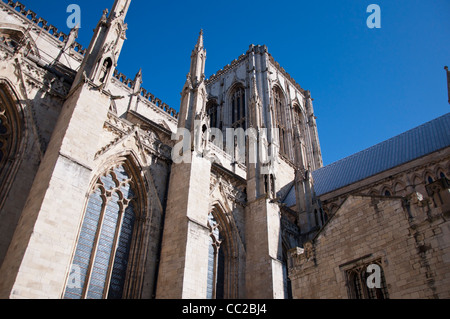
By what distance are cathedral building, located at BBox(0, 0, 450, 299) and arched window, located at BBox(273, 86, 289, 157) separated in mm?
15186

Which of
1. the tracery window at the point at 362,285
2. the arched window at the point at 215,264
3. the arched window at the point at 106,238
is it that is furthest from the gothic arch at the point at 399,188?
the arched window at the point at 106,238

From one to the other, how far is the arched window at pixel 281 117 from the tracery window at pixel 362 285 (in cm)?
2398

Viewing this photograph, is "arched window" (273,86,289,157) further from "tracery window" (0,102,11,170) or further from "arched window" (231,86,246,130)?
"tracery window" (0,102,11,170)

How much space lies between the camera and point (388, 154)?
2609 centimetres

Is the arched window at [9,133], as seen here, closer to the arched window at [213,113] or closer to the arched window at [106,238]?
the arched window at [106,238]

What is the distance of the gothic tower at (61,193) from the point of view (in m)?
7.78

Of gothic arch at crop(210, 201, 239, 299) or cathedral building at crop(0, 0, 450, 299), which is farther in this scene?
gothic arch at crop(210, 201, 239, 299)

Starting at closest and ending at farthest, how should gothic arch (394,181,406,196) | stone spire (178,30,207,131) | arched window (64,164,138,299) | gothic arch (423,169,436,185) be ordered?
arched window (64,164,138,299), stone spire (178,30,207,131), gothic arch (423,169,436,185), gothic arch (394,181,406,196)

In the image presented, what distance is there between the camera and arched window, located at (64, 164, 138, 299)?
33.6ft

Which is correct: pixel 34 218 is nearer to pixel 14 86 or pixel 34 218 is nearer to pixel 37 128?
pixel 37 128

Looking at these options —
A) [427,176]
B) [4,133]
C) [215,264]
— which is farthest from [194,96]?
[427,176]

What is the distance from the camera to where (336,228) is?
11.0 metres

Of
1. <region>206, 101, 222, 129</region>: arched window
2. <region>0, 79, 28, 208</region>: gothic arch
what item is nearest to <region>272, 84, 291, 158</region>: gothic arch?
<region>206, 101, 222, 129</region>: arched window

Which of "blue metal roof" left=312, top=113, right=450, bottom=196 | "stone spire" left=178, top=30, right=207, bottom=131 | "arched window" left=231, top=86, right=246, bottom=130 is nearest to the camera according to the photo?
"stone spire" left=178, top=30, right=207, bottom=131
